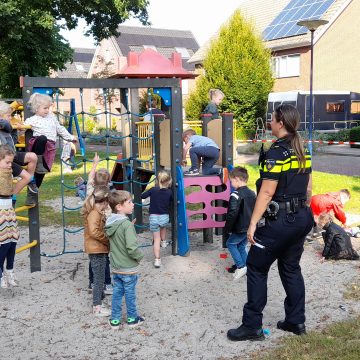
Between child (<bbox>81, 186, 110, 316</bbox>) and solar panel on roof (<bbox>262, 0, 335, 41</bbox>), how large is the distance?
2573 cm

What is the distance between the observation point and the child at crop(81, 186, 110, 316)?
4.86 meters

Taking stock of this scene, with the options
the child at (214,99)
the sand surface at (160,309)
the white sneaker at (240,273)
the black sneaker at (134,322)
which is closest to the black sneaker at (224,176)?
the sand surface at (160,309)

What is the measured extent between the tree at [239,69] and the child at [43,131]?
22815mm

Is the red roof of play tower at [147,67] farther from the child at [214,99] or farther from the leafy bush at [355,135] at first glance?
the leafy bush at [355,135]

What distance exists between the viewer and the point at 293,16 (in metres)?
30.9

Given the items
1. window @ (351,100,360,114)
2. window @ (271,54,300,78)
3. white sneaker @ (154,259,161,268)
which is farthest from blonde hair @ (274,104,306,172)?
window @ (271,54,300,78)

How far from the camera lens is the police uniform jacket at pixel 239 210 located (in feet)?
19.0

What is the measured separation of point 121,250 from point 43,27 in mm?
19098

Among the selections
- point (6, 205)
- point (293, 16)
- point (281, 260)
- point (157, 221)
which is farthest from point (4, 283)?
point (293, 16)

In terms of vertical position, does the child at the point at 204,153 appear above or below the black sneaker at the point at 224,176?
above

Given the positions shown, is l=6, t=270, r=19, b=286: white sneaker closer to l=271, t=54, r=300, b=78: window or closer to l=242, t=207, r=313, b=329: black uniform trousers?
l=242, t=207, r=313, b=329: black uniform trousers

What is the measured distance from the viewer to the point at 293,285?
4289 millimetres

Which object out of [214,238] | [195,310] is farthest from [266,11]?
[195,310]

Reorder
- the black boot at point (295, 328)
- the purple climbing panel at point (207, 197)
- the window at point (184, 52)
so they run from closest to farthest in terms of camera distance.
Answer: the black boot at point (295, 328) → the purple climbing panel at point (207, 197) → the window at point (184, 52)
